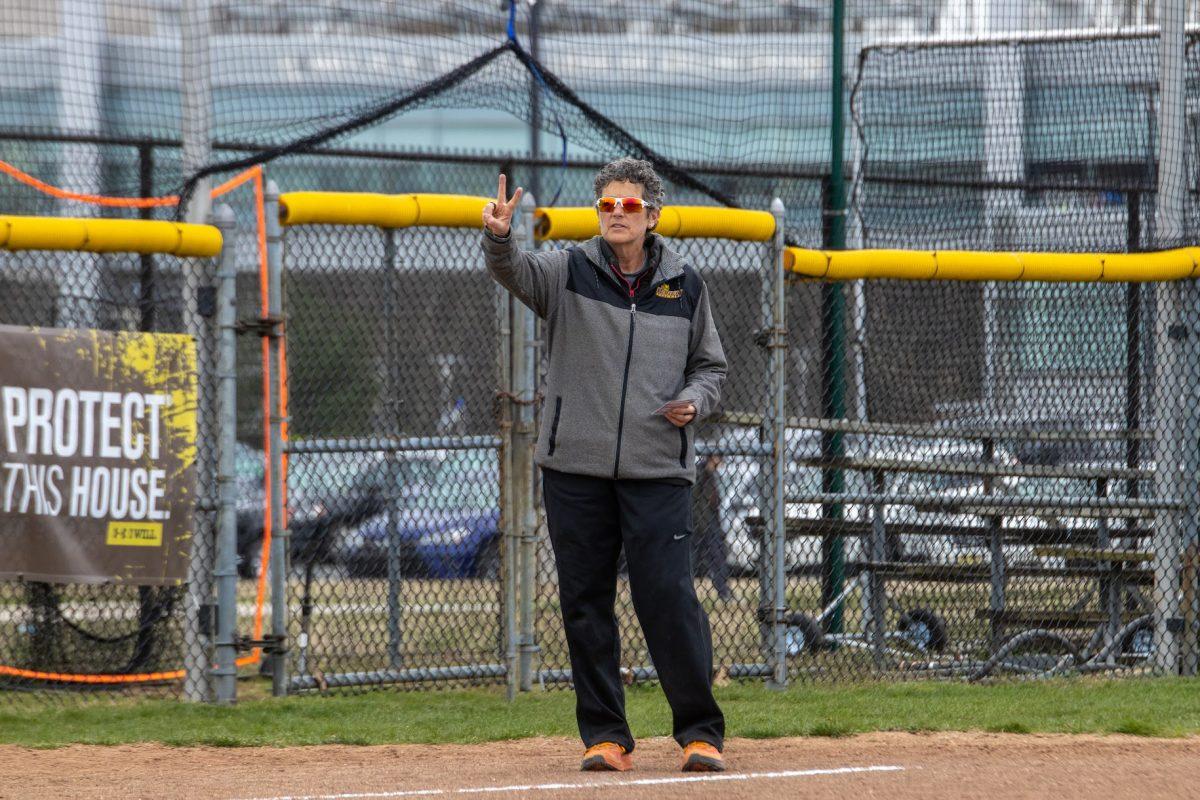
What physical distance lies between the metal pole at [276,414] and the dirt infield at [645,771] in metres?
1.07

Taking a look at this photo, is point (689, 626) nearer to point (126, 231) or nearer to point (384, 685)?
point (384, 685)

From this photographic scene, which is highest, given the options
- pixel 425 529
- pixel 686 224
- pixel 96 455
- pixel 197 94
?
pixel 197 94

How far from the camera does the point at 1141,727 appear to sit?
20.4ft

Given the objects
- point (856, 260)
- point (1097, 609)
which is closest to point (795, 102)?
point (856, 260)

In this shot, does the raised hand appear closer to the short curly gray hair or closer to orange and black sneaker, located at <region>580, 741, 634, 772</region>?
the short curly gray hair

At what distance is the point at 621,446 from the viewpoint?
5008 millimetres

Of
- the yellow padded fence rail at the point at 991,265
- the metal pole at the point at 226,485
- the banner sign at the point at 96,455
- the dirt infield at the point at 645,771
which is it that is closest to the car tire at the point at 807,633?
the yellow padded fence rail at the point at 991,265

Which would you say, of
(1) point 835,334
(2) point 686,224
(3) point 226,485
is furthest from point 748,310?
(3) point 226,485

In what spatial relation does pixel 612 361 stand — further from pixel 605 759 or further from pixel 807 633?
pixel 807 633

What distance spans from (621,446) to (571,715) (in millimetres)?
2022

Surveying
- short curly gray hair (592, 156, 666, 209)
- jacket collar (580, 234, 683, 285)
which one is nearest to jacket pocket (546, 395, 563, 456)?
jacket collar (580, 234, 683, 285)

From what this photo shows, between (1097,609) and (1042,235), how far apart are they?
2.27 m

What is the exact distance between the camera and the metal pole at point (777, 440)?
7484 millimetres

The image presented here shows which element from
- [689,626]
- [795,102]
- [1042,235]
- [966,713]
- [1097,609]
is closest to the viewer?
[689,626]
